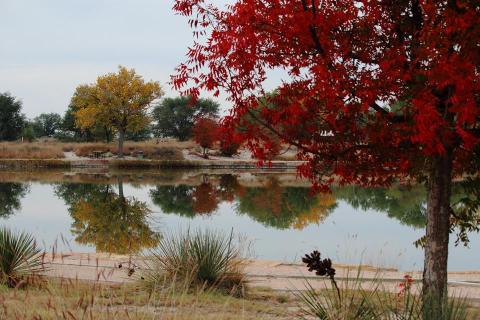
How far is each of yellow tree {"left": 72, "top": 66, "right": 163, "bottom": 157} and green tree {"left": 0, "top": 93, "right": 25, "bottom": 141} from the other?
1761 cm

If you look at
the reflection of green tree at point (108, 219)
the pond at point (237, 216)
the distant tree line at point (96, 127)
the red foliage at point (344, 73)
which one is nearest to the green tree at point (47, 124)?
the distant tree line at point (96, 127)

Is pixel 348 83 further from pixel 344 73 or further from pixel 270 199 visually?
pixel 270 199

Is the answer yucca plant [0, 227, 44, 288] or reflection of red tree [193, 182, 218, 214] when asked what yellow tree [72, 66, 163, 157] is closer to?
reflection of red tree [193, 182, 218, 214]

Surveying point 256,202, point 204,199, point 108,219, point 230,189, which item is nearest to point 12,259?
point 108,219

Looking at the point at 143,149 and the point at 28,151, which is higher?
the point at 143,149

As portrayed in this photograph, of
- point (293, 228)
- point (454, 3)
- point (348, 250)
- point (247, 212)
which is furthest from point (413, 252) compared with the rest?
point (454, 3)

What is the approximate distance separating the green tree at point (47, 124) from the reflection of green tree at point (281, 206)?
231 feet

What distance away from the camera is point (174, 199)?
32.2 metres

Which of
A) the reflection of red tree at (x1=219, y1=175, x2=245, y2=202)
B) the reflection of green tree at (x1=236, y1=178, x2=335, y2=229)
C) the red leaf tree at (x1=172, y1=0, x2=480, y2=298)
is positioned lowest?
the reflection of green tree at (x1=236, y1=178, x2=335, y2=229)

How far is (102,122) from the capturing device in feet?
206

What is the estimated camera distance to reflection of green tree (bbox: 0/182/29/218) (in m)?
27.7

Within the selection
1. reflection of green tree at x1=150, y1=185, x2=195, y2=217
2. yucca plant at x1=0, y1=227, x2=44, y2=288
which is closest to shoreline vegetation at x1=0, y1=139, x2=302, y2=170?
reflection of green tree at x1=150, y1=185, x2=195, y2=217

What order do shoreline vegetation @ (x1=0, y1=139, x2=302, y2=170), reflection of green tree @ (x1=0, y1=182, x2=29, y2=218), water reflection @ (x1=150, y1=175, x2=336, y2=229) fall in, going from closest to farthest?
water reflection @ (x1=150, y1=175, x2=336, y2=229) < reflection of green tree @ (x1=0, y1=182, x2=29, y2=218) < shoreline vegetation @ (x1=0, y1=139, x2=302, y2=170)

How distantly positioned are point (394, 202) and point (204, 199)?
9.55m
